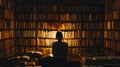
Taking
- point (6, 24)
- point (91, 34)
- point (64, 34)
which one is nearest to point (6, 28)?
point (6, 24)

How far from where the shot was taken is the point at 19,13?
10906 millimetres

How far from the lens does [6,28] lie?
9.49m

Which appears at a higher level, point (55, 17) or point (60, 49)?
point (55, 17)

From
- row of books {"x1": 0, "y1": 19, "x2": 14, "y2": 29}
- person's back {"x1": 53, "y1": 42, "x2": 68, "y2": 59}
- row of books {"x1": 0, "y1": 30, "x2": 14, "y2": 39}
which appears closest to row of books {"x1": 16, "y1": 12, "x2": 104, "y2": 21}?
row of books {"x1": 0, "y1": 19, "x2": 14, "y2": 29}

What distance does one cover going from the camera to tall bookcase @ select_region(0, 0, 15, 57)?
8836 millimetres

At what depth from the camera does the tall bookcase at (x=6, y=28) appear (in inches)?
348

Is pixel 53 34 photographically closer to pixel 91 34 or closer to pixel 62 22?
pixel 62 22

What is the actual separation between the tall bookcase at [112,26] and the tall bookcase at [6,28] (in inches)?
138

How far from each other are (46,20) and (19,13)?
1.08m

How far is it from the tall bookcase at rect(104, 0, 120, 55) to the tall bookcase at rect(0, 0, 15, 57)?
350 cm

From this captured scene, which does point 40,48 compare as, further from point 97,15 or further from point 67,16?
point 97,15

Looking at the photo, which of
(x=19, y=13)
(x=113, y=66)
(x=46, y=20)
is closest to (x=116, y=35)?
(x=46, y=20)

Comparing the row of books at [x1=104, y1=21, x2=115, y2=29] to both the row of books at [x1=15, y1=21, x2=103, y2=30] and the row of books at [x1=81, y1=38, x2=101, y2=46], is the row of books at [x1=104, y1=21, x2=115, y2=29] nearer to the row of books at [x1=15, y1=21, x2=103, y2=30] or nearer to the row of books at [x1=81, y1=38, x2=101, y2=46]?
the row of books at [x1=15, y1=21, x2=103, y2=30]

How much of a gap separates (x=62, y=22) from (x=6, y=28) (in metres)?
2.33
